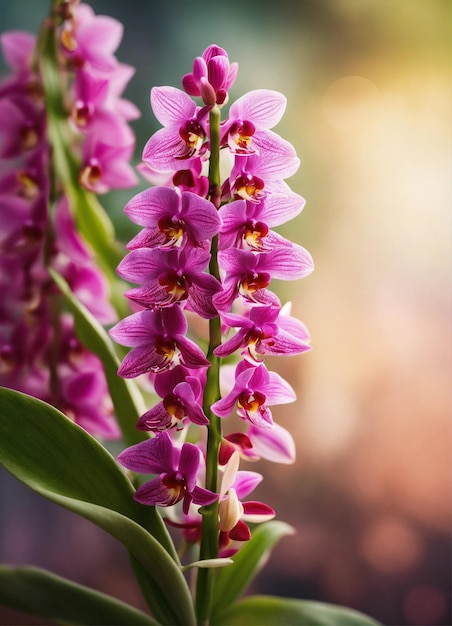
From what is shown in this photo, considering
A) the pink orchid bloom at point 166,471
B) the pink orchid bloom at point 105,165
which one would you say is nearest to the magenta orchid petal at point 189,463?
Answer: the pink orchid bloom at point 166,471

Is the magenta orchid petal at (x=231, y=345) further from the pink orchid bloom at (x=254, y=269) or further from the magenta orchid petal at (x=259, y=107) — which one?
the magenta orchid petal at (x=259, y=107)

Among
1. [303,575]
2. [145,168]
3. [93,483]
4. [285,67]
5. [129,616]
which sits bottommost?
[303,575]

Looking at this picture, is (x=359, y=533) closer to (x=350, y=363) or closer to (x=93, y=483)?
(x=350, y=363)

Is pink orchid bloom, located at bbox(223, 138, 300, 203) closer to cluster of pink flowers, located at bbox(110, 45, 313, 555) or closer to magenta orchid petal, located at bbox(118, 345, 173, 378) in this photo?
cluster of pink flowers, located at bbox(110, 45, 313, 555)

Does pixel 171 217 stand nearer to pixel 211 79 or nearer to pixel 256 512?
pixel 211 79

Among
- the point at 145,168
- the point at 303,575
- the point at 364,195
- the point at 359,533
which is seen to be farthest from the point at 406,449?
the point at 145,168

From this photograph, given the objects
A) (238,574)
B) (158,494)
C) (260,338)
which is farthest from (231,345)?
(238,574)
